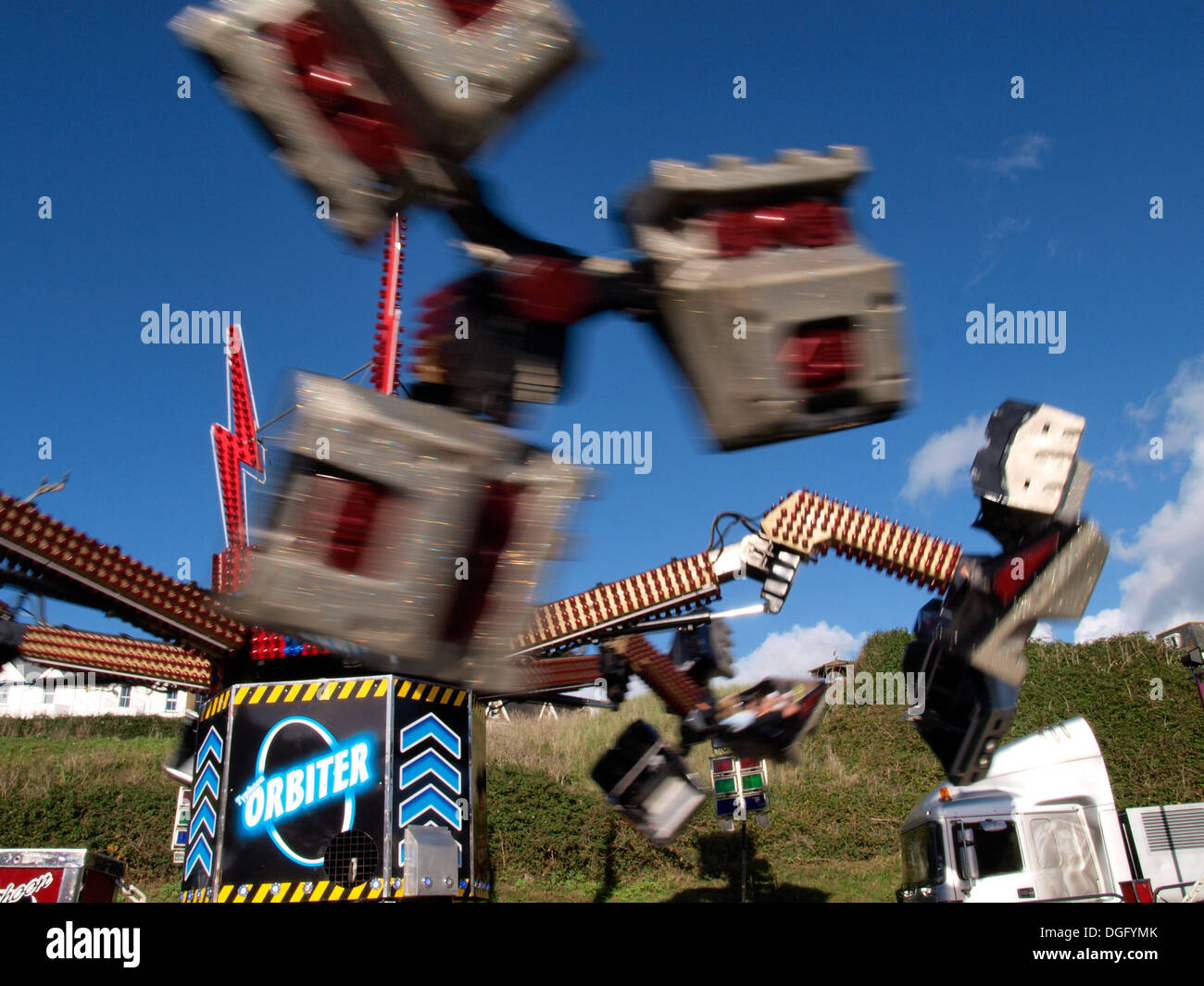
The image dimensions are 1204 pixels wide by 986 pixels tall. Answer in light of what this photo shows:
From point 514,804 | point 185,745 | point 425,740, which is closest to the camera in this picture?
point 425,740

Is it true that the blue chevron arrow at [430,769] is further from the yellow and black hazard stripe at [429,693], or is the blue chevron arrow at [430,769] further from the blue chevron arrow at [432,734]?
the yellow and black hazard stripe at [429,693]

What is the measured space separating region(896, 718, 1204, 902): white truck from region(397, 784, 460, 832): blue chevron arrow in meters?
5.47

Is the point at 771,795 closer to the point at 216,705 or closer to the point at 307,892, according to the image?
the point at 307,892

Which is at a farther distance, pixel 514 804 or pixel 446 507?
pixel 514 804

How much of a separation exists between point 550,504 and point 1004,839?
10445mm

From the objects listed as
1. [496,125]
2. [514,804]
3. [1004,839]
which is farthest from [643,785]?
[514,804]

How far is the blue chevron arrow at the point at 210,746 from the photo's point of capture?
902cm

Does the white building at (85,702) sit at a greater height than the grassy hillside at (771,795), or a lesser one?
greater

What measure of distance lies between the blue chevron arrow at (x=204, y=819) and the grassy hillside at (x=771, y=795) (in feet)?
28.4

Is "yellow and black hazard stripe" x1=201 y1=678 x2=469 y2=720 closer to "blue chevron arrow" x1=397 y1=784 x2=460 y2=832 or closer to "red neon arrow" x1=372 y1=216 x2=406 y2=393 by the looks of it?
"blue chevron arrow" x1=397 y1=784 x2=460 y2=832

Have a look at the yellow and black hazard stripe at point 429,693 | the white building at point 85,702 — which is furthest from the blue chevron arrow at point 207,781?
the white building at point 85,702

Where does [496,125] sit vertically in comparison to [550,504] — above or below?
above
